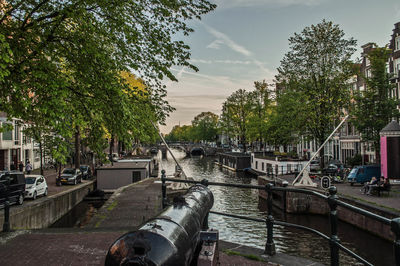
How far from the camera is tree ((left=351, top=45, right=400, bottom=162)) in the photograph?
29000 millimetres

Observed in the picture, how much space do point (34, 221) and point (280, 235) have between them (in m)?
11.8

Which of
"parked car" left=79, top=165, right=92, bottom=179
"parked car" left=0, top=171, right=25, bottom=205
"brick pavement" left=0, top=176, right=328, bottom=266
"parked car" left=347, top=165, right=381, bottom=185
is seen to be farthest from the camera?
"parked car" left=79, top=165, right=92, bottom=179

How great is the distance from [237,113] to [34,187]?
50.3 meters

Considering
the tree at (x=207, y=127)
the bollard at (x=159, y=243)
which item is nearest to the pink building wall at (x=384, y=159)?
the bollard at (x=159, y=243)

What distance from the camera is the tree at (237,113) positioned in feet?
212

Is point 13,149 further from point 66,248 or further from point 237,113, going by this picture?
point 237,113

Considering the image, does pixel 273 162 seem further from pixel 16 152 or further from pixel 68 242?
pixel 68 242

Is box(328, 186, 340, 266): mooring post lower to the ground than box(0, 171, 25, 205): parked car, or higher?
higher

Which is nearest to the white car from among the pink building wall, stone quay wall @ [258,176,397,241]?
stone quay wall @ [258,176,397,241]

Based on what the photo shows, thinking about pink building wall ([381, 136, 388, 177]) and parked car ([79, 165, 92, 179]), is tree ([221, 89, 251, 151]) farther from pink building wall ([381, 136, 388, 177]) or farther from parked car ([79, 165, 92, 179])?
pink building wall ([381, 136, 388, 177])

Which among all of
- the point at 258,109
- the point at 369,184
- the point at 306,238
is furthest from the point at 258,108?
the point at 306,238

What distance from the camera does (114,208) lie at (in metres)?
15.6

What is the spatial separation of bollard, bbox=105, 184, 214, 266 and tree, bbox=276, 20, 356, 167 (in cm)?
2803

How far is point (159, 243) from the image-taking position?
2.96 metres
